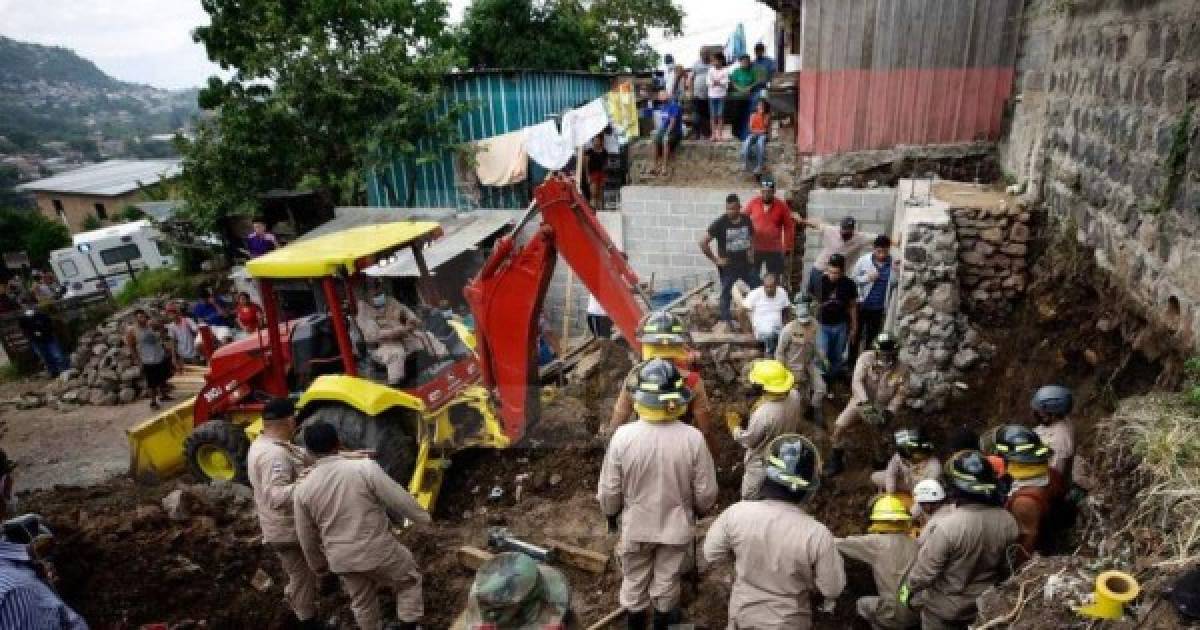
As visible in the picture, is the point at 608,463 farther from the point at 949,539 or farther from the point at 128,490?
the point at 128,490

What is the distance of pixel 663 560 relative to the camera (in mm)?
3812

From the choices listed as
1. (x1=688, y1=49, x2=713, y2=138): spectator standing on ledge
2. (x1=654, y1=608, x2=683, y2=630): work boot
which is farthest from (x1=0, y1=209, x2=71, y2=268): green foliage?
(x1=654, y1=608, x2=683, y2=630): work boot

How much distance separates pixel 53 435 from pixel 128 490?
13.8ft

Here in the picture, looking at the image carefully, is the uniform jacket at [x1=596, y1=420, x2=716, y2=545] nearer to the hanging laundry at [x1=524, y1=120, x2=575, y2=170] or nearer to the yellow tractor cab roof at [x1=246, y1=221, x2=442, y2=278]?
the yellow tractor cab roof at [x1=246, y1=221, x2=442, y2=278]

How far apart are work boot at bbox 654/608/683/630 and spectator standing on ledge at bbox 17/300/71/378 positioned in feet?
41.5

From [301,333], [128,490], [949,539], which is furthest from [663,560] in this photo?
[128,490]

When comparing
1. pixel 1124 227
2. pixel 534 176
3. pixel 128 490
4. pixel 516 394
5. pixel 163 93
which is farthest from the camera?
pixel 163 93

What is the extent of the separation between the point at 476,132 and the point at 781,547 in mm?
11688

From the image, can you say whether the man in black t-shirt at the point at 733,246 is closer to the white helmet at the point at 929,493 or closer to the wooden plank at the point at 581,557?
the wooden plank at the point at 581,557

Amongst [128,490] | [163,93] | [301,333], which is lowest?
[128,490]

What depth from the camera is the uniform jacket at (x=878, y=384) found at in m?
5.55

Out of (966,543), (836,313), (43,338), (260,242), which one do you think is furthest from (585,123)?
(43,338)

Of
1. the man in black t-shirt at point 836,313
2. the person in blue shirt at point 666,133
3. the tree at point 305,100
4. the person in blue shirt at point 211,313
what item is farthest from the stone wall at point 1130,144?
the person in blue shirt at point 211,313

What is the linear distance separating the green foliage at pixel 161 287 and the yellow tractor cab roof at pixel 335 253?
34.2ft
